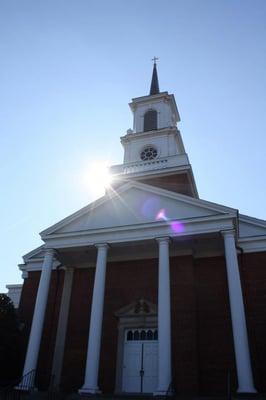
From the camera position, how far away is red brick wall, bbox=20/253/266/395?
15.6m

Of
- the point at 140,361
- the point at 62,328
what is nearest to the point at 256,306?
the point at 140,361

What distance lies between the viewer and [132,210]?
1830 cm

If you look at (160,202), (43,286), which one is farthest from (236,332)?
(43,286)

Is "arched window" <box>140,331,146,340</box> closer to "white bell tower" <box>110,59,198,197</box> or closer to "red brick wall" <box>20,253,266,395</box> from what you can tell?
"red brick wall" <box>20,253,266,395</box>

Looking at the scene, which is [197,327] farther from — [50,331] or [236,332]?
[50,331]

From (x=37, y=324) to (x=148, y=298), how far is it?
5.08m

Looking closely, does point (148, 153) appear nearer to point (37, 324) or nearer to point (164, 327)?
point (37, 324)

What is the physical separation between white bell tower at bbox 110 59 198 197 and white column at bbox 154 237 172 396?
6.86 metres

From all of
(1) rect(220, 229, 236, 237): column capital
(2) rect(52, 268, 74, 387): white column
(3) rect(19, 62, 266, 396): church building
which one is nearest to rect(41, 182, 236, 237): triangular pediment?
(3) rect(19, 62, 266, 396): church building

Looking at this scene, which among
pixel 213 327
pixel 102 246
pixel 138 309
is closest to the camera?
pixel 213 327

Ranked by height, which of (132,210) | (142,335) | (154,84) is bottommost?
(142,335)

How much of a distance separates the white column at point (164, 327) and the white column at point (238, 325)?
2332 millimetres

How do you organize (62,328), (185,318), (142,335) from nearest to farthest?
(185,318)
(142,335)
(62,328)

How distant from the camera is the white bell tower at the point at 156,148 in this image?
2231 cm
